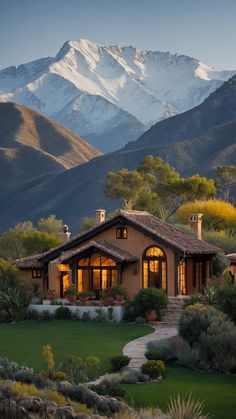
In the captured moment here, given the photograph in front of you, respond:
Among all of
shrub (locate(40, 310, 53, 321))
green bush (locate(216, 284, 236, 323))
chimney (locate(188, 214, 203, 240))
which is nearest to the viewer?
green bush (locate(216, 284, 236, 323))

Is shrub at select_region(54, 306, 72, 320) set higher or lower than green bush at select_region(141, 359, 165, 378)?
higher

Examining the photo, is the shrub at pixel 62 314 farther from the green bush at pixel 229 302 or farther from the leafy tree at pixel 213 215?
the leafy tree at pixel 213 215

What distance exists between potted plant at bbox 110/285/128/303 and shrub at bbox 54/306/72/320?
2.12 m

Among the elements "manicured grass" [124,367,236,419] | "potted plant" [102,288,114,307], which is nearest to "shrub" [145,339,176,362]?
"manicured grass" [124,367,236,419]

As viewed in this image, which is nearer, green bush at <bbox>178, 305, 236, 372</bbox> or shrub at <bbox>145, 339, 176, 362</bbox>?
green bush at <bbox>178, 305, 236, 372</bbox>

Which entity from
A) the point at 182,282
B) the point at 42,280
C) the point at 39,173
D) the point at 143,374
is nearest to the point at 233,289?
the point at 143,374

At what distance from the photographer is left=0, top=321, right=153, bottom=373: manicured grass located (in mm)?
25453

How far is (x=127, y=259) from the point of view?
40406mm

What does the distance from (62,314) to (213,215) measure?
1253 inches

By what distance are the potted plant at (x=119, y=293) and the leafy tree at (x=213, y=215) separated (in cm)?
2940

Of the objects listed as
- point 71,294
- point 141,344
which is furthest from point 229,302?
point 71,294

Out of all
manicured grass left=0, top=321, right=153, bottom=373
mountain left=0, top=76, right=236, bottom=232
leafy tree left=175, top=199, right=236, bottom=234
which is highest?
mountain left=0, top=76, right=236, bottom=232

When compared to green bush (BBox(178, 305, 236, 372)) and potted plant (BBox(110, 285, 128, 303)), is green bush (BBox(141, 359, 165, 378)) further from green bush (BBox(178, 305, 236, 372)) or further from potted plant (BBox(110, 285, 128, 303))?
potted plant (BBox(110, 285, 128, 303))

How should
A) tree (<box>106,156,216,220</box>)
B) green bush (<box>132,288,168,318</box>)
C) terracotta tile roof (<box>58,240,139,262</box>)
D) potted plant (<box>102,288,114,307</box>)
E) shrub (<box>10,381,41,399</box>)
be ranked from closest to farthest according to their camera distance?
1. shrub (<box>10,381,41,399</box>)
2. green bush (<box>132,288,168,318</box>)
3. potted plant (<box>102,288,114,307</box>)
4. terracotta tile roof (<box>58,240,139,262</box>)
5. tree (<box>106,156,216,220</box>)
